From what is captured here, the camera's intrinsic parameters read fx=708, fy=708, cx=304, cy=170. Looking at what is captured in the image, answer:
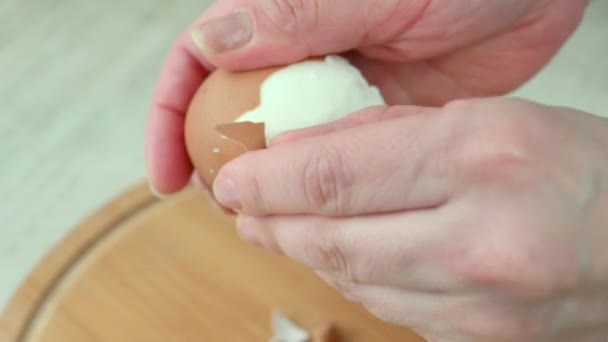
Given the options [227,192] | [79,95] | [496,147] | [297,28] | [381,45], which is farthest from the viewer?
[79,95]

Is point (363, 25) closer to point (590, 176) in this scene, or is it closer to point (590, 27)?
point (590, 176)

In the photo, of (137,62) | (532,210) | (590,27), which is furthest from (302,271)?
(590,27)

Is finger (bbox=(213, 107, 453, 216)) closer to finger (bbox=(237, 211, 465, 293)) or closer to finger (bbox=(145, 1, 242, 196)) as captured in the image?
finger (bbox=(237, 211, 465, 293))

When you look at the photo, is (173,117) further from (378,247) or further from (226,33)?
(378,247)

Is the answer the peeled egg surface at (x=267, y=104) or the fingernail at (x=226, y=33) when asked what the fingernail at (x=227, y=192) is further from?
the fingernail at (x=226, y=33)

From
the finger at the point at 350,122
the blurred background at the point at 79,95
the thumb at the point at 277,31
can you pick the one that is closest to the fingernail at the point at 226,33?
the thumb at the point at 277,31

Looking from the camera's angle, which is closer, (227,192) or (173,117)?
(227,192)

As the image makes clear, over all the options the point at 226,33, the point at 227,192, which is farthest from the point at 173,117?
the point at 227,192
